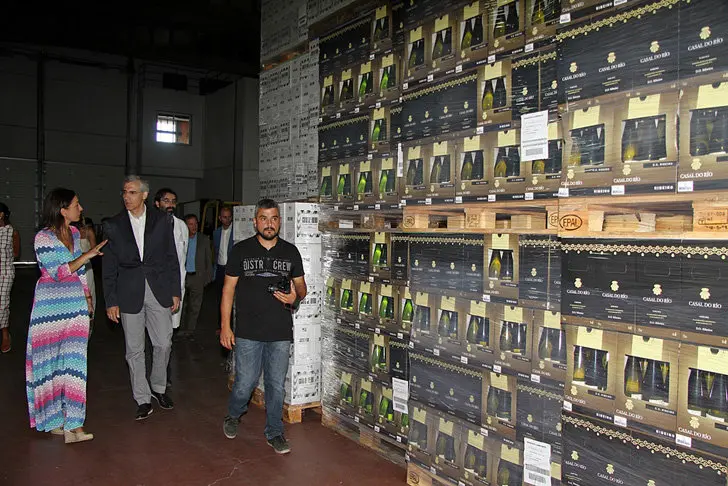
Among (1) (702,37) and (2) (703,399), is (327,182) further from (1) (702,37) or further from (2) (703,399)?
(2) (703,399)

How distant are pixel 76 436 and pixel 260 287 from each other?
7.49ft

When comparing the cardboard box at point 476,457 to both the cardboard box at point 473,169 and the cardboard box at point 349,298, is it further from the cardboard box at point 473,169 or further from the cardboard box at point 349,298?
the cardboard box at point 349,298

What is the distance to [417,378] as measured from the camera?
15.4 feet

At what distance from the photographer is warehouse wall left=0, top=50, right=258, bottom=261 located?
2247cm

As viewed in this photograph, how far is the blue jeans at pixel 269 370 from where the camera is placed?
5.17 metres

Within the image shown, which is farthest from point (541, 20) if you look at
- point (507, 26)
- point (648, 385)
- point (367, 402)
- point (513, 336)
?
point (367, 402)

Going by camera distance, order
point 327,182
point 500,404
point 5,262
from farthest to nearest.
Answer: point 5,262
point 327,182
point 500,404

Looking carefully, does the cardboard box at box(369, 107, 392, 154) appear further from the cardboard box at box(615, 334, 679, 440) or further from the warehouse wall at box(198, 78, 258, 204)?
the warehouse wall at box(198, 78, 258, 204)

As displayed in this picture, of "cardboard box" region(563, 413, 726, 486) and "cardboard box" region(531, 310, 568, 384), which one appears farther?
"cardboard box" region(531, 310, 568, 384)

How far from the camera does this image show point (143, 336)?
20.0ft

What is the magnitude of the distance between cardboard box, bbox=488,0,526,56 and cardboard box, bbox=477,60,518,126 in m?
0.09

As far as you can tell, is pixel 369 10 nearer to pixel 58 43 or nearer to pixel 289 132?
pixel 289 132

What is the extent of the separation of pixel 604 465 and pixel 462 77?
2.74 meters

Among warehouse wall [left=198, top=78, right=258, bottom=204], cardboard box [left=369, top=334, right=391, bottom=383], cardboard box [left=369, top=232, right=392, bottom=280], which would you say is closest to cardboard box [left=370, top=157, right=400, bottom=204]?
cardboard box [left=369, top=232, right=392, bottom=280]
